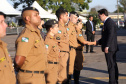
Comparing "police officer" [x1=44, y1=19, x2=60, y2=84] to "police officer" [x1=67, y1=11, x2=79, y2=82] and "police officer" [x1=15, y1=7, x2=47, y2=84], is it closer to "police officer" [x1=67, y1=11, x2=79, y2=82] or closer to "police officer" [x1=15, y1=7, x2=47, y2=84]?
"police officer" [x1=15, y1=7, x2=47, y2=84]

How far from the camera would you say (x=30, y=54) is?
176 inches

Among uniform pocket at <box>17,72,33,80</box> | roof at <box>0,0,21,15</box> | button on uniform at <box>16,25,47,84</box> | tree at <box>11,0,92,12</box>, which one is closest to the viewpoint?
button on uniform at <box>16,25,47,84</box>

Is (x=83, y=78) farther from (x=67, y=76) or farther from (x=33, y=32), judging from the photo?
(x=33, y=32)

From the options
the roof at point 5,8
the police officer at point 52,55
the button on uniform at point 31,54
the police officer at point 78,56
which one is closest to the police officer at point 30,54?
the button on uniform at point 31,54

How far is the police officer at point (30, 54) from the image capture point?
438 cm

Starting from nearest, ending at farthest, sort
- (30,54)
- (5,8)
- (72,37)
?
1. (30,54)
2. (72,37)
3. (5,8)

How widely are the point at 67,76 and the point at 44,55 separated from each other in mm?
2896

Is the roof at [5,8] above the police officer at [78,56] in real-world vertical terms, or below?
above

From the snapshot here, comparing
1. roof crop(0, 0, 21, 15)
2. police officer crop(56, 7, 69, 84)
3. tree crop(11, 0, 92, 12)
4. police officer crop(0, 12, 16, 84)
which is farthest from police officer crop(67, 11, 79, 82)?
tree crop(11, 0, 92, 12)

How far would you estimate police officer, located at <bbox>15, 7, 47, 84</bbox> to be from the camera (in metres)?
4.38

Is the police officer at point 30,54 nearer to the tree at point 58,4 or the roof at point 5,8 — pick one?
the roof at point 5,8

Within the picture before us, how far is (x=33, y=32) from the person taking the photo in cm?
454

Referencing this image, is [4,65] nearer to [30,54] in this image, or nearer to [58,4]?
[30,54]

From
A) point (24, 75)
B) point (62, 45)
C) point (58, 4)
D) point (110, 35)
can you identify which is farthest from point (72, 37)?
point (58, 4)
